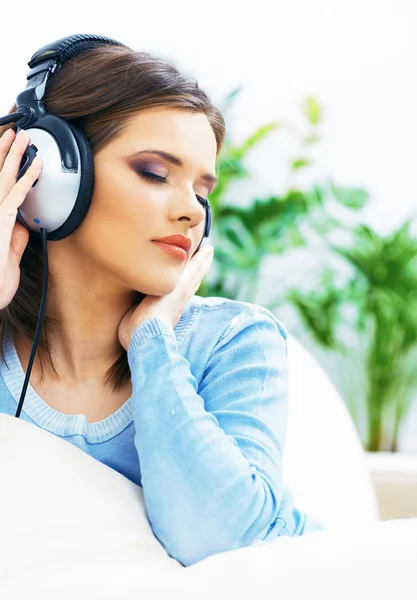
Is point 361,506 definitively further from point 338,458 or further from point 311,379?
point 311,379

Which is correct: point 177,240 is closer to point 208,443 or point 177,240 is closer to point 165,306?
point 165,306

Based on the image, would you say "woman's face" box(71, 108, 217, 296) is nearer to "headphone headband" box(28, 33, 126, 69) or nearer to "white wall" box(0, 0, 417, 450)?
"headphone headband" box(28, 33, 126, 69)

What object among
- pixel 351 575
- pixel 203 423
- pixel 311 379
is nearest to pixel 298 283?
pixel 311 379

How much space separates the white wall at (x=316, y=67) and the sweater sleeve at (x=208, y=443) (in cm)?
198

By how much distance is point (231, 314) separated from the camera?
1.07 m

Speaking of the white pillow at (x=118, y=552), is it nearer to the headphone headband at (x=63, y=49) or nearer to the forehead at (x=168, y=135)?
the forehead at (x=168, y=135)

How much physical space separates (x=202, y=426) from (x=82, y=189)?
320 mm

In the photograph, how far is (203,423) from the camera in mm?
838

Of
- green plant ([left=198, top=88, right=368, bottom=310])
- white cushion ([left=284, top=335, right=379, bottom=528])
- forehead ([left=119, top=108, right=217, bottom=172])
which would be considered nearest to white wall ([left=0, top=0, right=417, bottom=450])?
green plant ([left=198, top=88, right=368, bottom=310])

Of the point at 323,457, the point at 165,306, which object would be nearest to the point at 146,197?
the point at 165,306

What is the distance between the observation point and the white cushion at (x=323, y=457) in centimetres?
122

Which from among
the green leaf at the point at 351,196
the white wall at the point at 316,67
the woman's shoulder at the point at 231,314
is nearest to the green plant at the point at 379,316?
the green leaf at the point at 351,196

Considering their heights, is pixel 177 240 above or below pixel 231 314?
above

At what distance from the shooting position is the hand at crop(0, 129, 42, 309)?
930mm
